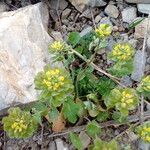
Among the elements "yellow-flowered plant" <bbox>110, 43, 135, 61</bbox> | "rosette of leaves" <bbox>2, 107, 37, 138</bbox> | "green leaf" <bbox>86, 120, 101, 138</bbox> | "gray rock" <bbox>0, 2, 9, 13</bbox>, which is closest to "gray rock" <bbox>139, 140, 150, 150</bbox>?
"green leaf" <bbox>86, 120, 101, 138</bbox>

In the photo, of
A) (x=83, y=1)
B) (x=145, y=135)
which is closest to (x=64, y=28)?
(x=83, y=1)

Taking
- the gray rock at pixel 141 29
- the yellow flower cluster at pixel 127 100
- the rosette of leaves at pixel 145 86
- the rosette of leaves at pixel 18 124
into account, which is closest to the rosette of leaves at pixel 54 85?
the rosette of leaves at pixel 18 124

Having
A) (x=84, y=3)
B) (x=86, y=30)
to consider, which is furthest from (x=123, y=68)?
(x=84, y=3)

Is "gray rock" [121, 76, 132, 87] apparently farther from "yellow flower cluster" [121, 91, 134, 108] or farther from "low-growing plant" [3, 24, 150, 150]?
"yellow flower cluster" [121, 91, 134, 108]

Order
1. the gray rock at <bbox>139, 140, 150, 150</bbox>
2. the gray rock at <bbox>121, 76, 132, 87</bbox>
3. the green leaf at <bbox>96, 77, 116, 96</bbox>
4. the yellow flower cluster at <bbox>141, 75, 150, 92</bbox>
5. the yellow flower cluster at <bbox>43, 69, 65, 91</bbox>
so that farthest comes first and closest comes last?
1. the gray rock at <bbox>121, 76, 132, 87</bbox>
2. the green leaf at <bbox>96, 77, 116, 96</bbox>
3. the gray rock at <bbox>139, 140, 150, 150</bbox>
4. the yellow flower cluster at <bbox>141, 75, 150, 92</bbox>
5. the yellow flower cluster at <bbox>43, 69, 65, 91</bbox>

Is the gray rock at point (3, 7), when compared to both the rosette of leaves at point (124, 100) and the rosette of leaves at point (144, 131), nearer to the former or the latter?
the rosette of leaves at point (124, 100)

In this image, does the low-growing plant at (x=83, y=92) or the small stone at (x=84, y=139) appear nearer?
the low-growing plant at (x=83, y=92)

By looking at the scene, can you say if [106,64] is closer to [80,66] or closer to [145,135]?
[80,66]
